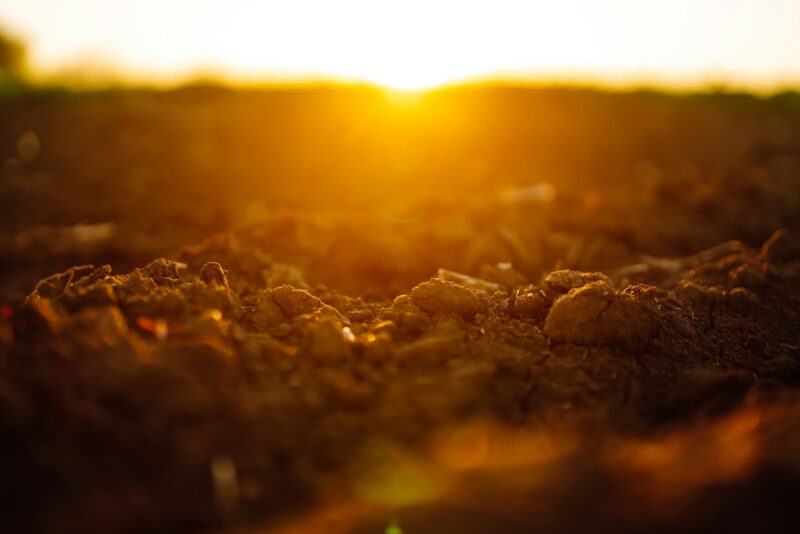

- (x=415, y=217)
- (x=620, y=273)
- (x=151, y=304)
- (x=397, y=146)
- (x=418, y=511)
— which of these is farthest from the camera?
(x=397, y=146)

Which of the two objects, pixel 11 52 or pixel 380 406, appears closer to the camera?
pixel 380 406

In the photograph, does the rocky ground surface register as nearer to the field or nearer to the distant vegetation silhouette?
the field

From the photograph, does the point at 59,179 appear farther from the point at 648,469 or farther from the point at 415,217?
the point at 648,469

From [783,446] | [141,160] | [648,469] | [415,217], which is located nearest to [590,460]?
[648,469]

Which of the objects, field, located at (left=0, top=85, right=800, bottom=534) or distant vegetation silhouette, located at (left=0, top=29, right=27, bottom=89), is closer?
field, located at (left=0, top=85, right=800, bottom=534)

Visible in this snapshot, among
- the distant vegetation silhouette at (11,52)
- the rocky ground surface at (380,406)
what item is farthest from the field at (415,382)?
the distant vegetation silhouette at (11,52)

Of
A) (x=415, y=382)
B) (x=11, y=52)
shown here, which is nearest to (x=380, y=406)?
(x=415, y=382)

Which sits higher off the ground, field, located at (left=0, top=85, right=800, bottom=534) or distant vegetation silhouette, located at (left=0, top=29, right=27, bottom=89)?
distant vegetation silhouette, located at (left=0, top=29, right=27, bottom=89)

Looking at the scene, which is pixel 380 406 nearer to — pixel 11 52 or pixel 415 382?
pixel 415 382

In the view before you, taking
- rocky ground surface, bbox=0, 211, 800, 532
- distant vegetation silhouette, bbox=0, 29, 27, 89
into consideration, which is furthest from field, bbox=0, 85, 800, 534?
distant vegetation silhouette, bbox=0, 29, 27, 89

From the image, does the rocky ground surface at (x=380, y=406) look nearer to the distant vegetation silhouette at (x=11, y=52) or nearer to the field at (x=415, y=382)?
the field at (x=415, y=382)

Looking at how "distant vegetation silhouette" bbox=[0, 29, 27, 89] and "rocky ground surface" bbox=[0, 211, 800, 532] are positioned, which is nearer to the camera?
"rocky ground surface" bbox=[0, 211, 800, 532]
